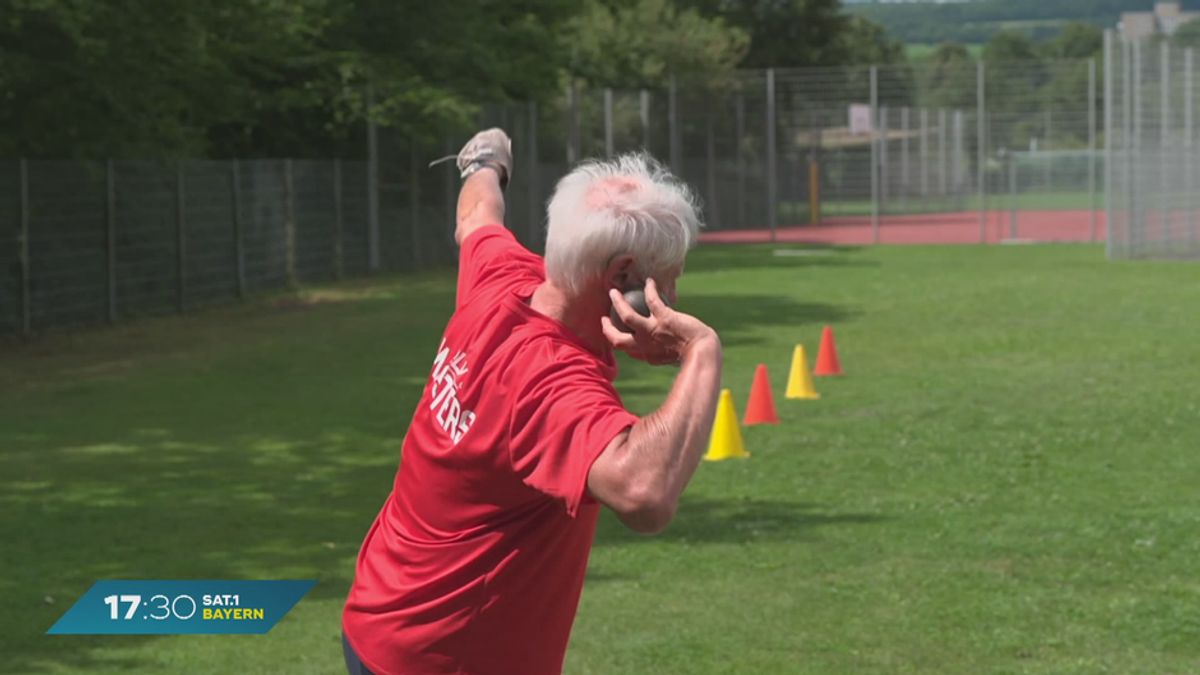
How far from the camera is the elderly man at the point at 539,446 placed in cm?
303

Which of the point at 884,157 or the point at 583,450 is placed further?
the point at 884,157

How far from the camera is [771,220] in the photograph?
41.6 meters

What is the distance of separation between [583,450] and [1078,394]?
11073 millimetres

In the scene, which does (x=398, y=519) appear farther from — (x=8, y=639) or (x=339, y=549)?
(x=339, y=549)

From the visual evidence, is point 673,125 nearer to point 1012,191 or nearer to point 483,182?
point 1012,191

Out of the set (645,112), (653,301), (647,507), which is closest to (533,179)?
(645,112)

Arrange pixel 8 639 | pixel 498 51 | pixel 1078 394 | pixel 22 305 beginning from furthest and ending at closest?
pixel 498 51
pixel 22 305
pixel 1078 394
pixel 8 639

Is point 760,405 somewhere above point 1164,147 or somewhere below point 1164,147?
below

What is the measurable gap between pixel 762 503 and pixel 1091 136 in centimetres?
3138

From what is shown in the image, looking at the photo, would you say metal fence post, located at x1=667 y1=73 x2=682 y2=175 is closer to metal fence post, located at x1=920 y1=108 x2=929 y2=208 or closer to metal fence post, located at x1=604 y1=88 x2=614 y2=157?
metal fence post, located at x1=604 y1=88 x2=614 y2=157

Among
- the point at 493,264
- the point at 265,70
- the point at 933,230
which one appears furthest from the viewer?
the point at 933,230

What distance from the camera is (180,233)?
22.5m

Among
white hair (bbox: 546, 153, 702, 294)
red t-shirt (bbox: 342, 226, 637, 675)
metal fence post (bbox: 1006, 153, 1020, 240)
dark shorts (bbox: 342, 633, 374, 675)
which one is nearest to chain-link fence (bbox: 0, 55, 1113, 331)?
metal fence post (bbox: 1006, 153, 1020, 240)

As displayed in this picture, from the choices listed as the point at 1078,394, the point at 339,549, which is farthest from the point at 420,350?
the point at 339,549
